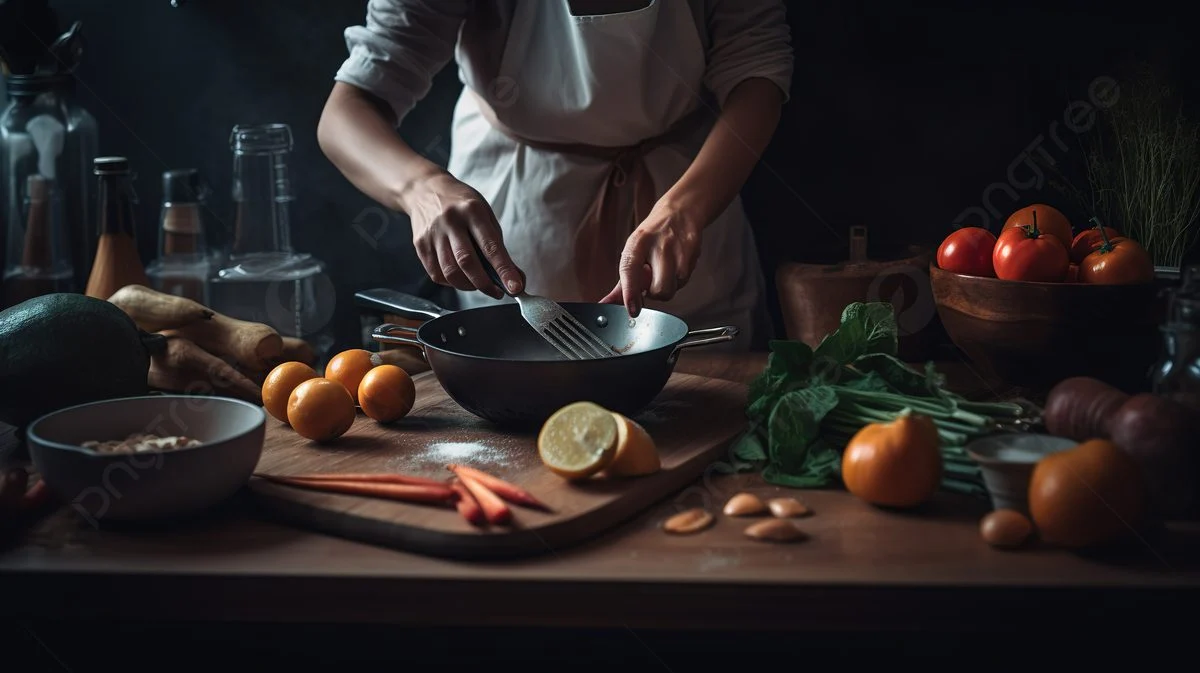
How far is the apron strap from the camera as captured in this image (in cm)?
188

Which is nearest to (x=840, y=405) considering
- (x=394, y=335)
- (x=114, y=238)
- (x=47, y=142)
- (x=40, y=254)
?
(x=394, y=335)

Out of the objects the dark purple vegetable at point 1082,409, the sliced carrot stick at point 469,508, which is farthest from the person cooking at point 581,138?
the dark purple vegetable at point 1082,409

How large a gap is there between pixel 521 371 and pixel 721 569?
363 millimetres

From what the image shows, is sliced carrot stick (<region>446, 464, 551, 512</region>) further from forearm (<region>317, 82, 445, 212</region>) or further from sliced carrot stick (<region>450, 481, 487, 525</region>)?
forearm (<region>317, 82, 445, 212</region>)

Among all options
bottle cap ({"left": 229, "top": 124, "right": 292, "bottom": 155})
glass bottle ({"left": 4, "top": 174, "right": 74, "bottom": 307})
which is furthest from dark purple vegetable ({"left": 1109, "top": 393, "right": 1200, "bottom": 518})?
glass bottle ({"left": 4, "top": 174, "right": 74, "bottom": 307})

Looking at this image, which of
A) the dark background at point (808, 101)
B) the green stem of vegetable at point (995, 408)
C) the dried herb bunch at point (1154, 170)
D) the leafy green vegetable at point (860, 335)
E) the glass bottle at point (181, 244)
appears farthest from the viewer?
the dark background at point (808, 101)

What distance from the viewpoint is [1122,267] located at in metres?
1.25

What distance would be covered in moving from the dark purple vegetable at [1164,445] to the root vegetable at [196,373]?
3.40 feet

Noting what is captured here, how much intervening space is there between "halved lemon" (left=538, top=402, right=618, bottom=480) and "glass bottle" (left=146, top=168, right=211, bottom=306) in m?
0.99

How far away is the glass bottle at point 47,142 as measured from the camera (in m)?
1.90

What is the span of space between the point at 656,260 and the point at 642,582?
0.58 meters

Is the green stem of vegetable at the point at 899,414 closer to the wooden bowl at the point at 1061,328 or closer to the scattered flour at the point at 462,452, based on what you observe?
the wooden bowl at the point at 1061,328

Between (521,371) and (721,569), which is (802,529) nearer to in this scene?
(721,569)

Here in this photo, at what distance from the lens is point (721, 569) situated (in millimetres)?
896
